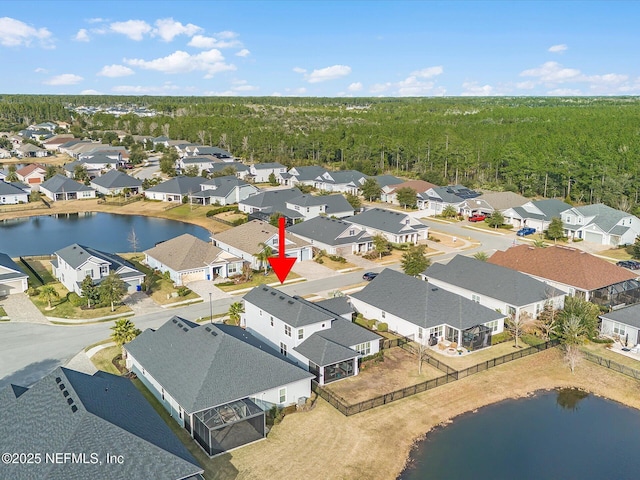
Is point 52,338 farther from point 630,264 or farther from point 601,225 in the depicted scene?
point 601,225

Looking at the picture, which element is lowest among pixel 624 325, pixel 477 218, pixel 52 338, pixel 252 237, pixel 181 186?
pixel 52 338

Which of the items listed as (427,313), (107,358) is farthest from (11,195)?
(427,313)

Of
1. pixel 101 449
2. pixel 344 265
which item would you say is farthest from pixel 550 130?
pixel 101 449

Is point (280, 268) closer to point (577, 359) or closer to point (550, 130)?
point (577, 359)

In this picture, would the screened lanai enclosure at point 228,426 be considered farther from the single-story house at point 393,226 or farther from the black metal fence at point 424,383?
the single-story house at point 393,226

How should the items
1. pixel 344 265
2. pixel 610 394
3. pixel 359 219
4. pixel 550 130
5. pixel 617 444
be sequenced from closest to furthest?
pixel 617 444 → pixel 610 394 → pixel 344 265 → pixel 359 219 → pixel 550 130

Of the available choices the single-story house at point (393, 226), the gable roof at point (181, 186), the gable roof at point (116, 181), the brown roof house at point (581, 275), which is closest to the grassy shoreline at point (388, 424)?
the brown roof house at point (581, 275)
